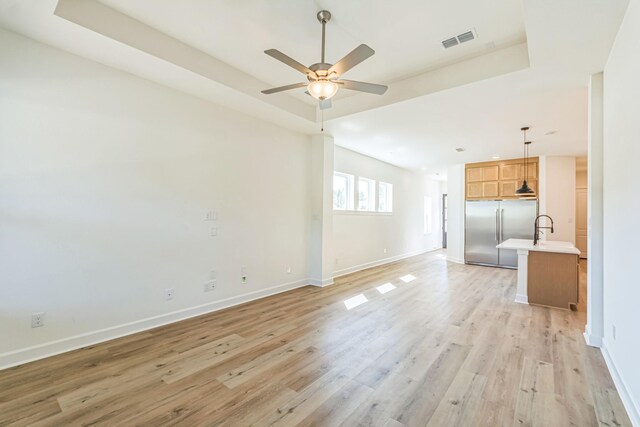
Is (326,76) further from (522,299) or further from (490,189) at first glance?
(490,189)

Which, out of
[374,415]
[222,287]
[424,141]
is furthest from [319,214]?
[374,415]

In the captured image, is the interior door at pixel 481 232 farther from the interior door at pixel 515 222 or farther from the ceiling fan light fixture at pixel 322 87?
the ceiling fan light fixture at pixel 322 87

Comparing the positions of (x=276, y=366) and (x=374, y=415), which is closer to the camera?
(x=374, y=415)

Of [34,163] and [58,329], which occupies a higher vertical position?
[34,163]

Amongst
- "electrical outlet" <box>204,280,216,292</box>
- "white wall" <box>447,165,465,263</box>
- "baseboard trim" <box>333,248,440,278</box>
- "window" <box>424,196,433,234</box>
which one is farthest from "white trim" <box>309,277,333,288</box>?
"window" <box>424,196,433,234</box>

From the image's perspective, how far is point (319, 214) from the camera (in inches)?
198

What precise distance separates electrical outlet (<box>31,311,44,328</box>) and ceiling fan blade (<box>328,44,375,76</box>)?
325 cm

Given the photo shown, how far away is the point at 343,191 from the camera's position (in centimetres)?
616

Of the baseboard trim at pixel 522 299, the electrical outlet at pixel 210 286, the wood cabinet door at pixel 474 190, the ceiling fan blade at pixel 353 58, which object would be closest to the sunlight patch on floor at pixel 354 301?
the electrical outlet at pixel 210 286

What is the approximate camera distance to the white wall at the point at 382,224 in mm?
5961

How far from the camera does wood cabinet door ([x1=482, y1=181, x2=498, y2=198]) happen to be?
7.09 m

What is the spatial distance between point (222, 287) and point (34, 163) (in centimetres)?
229

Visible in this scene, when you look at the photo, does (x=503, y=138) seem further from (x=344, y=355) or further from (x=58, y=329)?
(x=58, y=329)

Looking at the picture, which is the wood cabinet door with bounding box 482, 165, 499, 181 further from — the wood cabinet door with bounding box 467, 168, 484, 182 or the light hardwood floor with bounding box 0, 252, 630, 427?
the light hardwood floor with bounding box 0, 252, 630, 427
